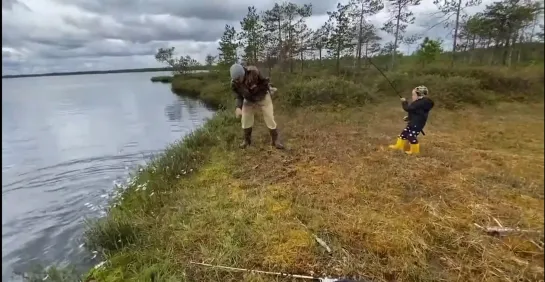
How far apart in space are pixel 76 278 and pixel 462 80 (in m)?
5.16

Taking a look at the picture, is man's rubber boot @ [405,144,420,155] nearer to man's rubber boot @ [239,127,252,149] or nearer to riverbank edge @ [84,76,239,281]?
man's rubber boot @ [239,127,252,149]

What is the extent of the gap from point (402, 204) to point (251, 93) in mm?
2848

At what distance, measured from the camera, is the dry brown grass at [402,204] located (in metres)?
2.33

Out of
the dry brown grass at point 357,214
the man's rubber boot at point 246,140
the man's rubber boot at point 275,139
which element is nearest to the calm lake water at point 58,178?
the dry brown grass at point 357,214

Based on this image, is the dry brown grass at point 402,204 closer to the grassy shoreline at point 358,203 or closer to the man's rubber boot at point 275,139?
the grassy shoreline at point 358,203

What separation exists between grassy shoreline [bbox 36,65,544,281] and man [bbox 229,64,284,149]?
0.55 m

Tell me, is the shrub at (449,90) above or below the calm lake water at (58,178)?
above

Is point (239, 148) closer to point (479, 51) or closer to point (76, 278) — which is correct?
point (76, 278)

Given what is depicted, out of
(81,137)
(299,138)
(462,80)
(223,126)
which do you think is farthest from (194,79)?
(462,80)

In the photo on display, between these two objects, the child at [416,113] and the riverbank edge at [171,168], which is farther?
the child at [416,113]

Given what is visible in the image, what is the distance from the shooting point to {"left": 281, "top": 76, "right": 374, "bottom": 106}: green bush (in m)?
10.1

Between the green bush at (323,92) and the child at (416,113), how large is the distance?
5110 mm

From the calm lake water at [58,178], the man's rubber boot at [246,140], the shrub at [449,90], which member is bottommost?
the calm lake water at [58,178]

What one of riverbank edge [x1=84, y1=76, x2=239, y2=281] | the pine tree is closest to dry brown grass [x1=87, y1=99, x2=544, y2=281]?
riverbank edge [x1=84, y1=76, x2=239, y2=281]
